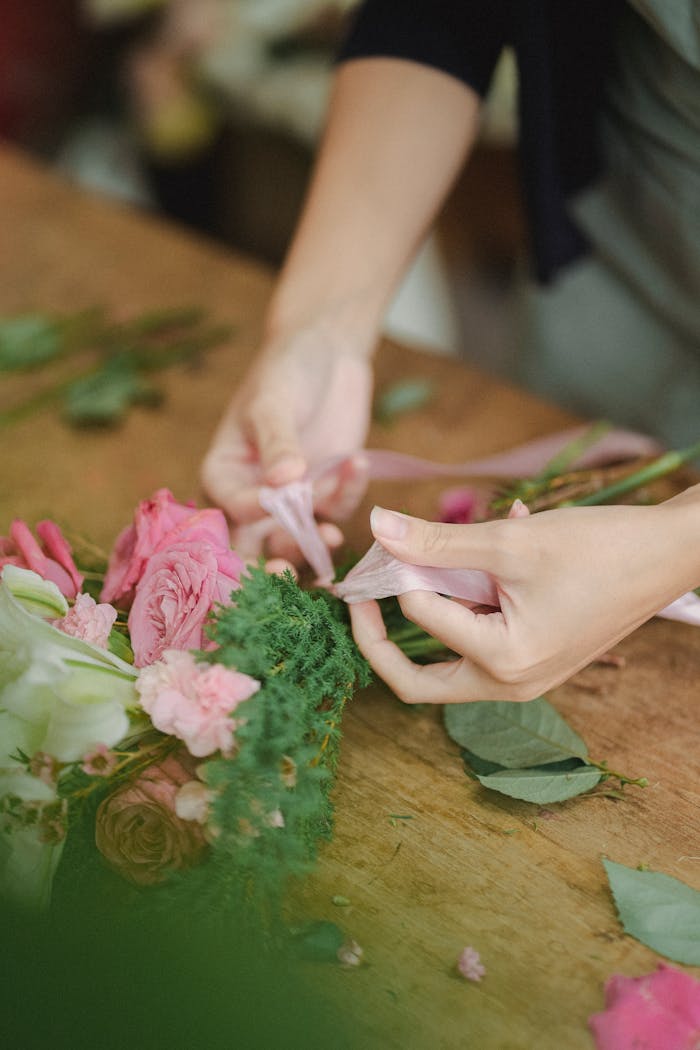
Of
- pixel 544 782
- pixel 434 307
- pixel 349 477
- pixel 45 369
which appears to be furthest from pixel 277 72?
pixel 544 782

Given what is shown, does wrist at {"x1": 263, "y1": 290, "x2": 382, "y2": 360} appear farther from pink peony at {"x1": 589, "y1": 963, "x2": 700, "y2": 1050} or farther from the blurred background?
the blurred background

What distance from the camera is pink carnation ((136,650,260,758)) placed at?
52 centimetres

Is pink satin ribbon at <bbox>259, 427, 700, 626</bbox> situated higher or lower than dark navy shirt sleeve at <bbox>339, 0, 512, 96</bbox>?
lower

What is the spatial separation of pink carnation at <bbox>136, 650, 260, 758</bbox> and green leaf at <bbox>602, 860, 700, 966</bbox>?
27 cm

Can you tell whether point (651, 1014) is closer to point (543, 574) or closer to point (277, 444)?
point (543, 574)

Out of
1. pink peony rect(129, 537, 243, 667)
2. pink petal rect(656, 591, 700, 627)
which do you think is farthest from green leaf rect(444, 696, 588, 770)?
pink peony rect(129, 537, 243, 667)

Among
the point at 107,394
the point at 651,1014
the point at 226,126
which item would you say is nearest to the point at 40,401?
the point at 107,394

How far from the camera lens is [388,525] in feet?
1.90

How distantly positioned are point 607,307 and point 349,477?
496 millimetres

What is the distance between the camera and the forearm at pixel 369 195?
0.92 meters

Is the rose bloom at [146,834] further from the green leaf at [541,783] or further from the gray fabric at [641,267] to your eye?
the gray fabric at [641,267]

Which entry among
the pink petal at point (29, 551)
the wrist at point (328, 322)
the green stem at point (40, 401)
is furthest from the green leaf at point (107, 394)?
the pink petal at point (29, 551)

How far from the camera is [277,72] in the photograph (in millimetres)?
2045

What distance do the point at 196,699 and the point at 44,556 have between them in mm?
182
